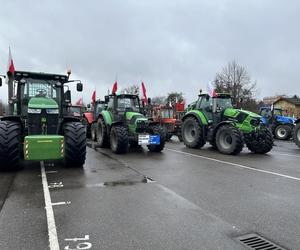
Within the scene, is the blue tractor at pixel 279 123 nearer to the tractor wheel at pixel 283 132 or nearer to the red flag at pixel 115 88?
the tractor wheel at pixel 283 132

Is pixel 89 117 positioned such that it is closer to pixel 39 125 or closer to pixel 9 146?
pixel 39 125

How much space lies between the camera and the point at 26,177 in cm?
762

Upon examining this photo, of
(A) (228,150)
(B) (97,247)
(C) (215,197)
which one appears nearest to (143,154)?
(A) (228,150)

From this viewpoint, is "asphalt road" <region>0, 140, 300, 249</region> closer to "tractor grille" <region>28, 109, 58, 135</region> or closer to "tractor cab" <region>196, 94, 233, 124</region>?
"tractor grille" <region>28, 109, 58, 135</region>

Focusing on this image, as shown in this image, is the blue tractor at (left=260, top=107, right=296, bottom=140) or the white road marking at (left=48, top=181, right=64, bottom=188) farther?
the blue tractor at (left=260, top=107, right=296, bottom=140)

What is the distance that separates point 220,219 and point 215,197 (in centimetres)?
123

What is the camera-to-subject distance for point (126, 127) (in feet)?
42.3

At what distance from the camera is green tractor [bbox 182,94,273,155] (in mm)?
12258

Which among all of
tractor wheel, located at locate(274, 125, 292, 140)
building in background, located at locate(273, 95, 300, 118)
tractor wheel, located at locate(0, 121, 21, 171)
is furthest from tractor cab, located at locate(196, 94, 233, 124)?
building in background, located at locate(273, 95, 300, 118)

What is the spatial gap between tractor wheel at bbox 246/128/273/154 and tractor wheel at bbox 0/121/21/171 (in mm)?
8681

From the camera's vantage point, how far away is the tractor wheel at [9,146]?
307 inches

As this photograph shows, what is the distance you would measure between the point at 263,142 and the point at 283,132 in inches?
391

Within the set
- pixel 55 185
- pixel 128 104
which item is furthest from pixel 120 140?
pixel 55 185

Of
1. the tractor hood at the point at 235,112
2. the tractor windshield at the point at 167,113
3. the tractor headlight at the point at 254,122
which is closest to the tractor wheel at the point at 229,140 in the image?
the tractor hood at the point at 235,112
